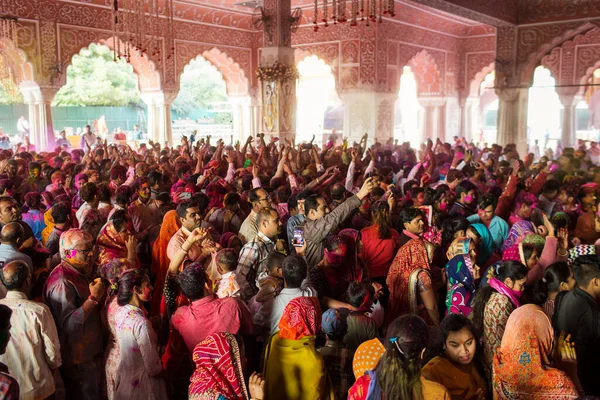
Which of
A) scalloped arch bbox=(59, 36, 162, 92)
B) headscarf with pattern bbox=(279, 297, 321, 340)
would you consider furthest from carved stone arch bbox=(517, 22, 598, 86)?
headscarf with pattern bbox=(279, 297, 321, 340)

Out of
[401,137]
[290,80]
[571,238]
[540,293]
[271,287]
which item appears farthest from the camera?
[401,137]

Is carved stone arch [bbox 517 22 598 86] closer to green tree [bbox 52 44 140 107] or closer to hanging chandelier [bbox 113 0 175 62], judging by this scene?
hanging chandelier [bbox 113 0 175 62]

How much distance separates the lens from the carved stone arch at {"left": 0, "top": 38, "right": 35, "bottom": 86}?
1370 cm

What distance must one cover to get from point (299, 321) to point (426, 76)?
20.0 meters

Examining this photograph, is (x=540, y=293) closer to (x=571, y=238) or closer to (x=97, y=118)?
(x=571, y=238)

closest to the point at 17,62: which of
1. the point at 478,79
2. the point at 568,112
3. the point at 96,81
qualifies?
the point at 478,79

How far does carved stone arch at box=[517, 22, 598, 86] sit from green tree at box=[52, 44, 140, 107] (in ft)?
71.3

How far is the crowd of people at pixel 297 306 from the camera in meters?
2.72

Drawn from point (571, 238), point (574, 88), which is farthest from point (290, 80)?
point (574, 88)

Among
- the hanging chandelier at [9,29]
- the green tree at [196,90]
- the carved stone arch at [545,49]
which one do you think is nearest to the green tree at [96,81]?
the green tree at [196,90]

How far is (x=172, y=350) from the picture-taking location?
3.47 meters

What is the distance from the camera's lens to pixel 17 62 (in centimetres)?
1410

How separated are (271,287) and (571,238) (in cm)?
307

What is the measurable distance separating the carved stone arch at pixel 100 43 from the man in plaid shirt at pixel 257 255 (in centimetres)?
980
